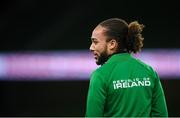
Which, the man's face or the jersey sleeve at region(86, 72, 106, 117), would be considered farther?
the man's face

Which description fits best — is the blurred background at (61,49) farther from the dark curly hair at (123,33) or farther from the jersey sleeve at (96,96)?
the jersey sleeve at (96,96)

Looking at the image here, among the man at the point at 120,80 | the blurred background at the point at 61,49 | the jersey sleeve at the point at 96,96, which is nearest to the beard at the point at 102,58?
the man at the point at 120,80

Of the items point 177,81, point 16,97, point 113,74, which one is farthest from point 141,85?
point 16,97


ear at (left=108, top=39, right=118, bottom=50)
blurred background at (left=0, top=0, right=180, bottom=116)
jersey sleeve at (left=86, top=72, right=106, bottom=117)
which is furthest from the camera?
blurred background at (left=0, top=0, right=180, bottom=116)

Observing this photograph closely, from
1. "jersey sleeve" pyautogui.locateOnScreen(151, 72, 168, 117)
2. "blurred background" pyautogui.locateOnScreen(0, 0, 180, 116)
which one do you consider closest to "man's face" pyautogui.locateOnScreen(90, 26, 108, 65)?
"jersey sleeve" pyautogui.locateOnScreen(151, 72, 168, 117)

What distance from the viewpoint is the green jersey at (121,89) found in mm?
2213

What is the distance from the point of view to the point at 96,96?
7.23 ft

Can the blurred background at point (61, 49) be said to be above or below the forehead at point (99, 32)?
below

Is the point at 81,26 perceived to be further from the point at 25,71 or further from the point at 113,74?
the point at 113,74

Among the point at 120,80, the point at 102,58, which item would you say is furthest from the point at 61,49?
the point at 120,80

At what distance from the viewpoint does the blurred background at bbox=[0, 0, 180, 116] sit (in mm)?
8398

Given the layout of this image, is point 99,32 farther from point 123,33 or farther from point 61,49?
point 61,49

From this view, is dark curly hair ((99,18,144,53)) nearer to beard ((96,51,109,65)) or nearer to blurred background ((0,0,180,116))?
beard ((96,51,109,65))

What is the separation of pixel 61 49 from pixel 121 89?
631 centimetres
